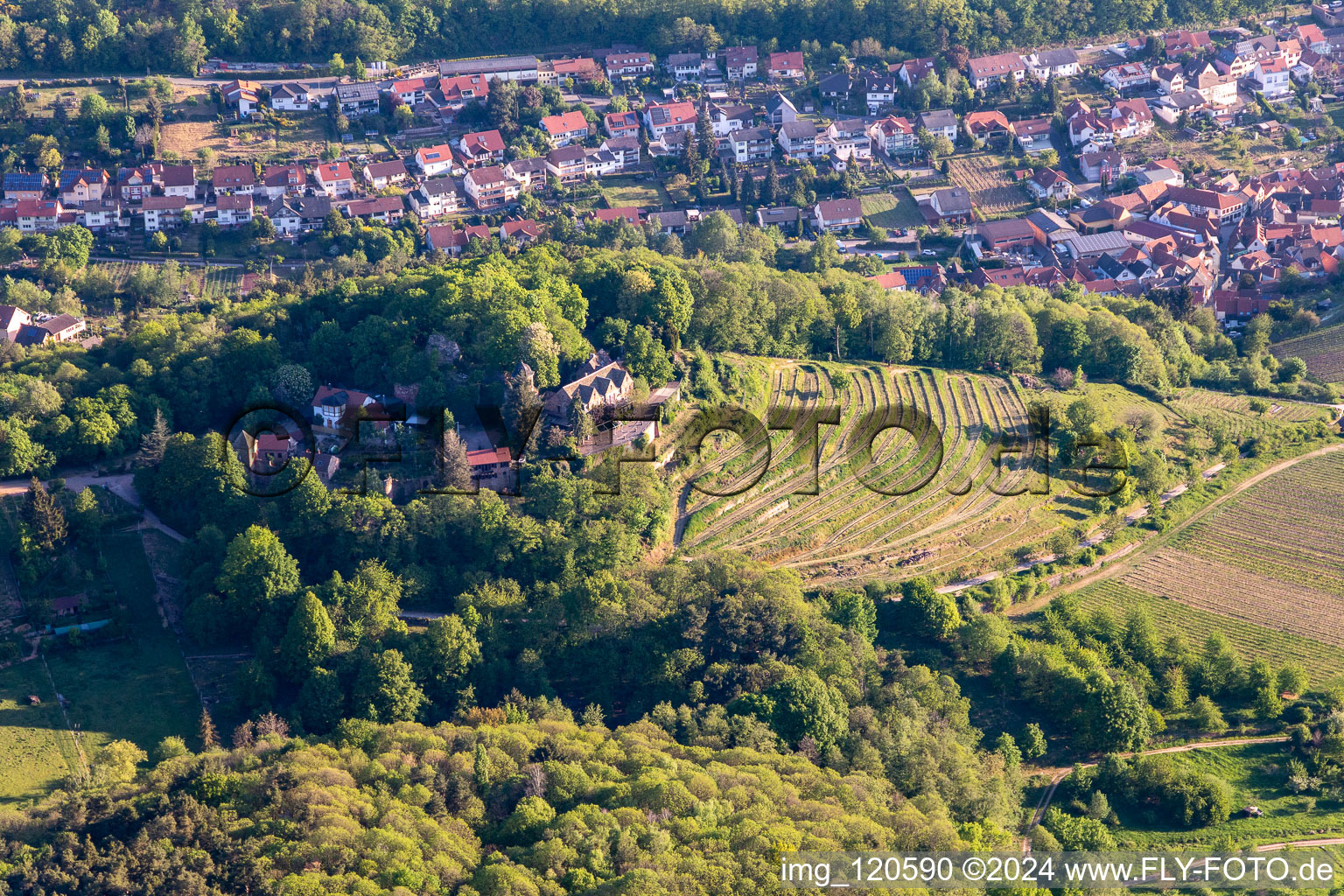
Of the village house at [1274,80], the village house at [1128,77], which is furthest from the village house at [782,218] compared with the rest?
the village house at [1274,80]

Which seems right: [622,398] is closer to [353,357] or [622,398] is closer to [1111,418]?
[353,357]

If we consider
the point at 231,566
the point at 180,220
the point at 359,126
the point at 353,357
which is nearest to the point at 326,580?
the point at 231,566

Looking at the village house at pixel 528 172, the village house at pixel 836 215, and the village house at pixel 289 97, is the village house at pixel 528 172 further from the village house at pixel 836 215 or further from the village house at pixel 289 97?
the village house at pixel 836 215

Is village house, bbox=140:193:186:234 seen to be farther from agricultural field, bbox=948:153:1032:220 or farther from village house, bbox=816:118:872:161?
agricultural field, bbox=948:153:1032:220

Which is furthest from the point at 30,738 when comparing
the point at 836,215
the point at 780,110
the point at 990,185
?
the point at 990,185

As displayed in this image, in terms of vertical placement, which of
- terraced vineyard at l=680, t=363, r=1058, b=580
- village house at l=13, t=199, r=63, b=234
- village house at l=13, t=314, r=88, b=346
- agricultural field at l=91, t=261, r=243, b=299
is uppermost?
village house at l=13, t=199, r=63, b=234

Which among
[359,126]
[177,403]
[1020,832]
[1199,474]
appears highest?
[359,126]

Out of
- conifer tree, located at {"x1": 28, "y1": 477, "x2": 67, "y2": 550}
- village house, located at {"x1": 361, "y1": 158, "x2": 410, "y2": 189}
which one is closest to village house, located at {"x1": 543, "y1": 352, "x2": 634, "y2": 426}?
conifer tree, located at {"x1": 28, "y1": 477, "x2": 67, "y2": 550}
